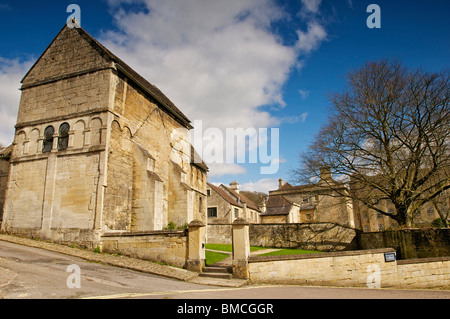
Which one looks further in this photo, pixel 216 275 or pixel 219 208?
pixel 219 208

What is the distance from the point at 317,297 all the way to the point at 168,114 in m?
16.0

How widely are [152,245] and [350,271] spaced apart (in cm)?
800

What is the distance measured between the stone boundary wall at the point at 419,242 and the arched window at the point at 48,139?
795 inches

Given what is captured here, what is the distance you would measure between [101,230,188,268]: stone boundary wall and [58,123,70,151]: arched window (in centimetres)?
547

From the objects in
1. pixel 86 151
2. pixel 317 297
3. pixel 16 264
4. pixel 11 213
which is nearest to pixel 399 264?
pixel 317 297

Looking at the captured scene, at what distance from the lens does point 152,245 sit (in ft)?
38.3

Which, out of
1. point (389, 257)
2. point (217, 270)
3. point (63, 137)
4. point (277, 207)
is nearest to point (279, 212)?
point (277, 207)

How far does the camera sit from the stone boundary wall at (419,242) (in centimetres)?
1409

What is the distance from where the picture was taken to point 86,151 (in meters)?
13.6

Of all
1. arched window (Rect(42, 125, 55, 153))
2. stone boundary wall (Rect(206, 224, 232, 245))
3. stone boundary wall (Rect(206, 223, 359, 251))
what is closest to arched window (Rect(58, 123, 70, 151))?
arched window (Rect(42, 125, 55, 153))

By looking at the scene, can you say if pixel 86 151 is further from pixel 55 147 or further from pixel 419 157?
pixel 419 157

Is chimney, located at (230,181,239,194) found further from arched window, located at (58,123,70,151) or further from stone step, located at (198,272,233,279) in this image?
stone step, located at (198,272,233,279)

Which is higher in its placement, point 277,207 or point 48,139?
point 48,139

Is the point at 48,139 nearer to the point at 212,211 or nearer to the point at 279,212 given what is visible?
the point at 212,211
